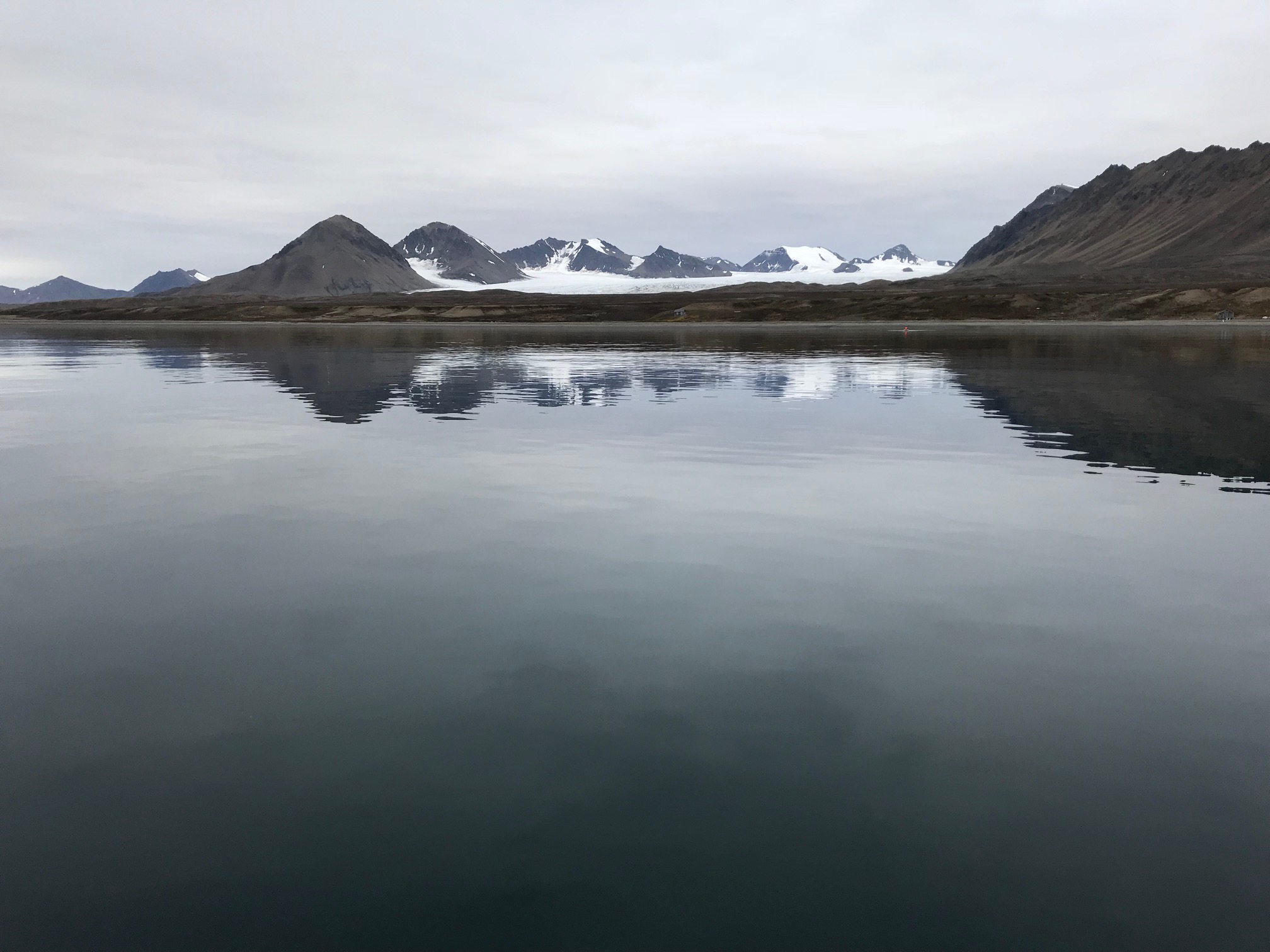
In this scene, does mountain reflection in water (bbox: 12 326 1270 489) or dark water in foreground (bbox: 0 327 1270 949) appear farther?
mountain reflection in water (bbox: 12 326 1270 489)

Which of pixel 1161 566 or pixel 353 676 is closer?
pixel 353 676

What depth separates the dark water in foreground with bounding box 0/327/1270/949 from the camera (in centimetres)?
652

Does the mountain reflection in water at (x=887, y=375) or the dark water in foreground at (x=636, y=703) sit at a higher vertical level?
the mountain reflection in water at (x=887, y=375)

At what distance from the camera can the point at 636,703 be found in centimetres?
940

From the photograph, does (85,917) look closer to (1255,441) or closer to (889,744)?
(889,744)

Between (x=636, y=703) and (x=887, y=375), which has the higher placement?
(x=887, y=375)

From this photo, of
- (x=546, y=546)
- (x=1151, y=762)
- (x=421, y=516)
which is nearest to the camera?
(x=1151, y=762)

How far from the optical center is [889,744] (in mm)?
8609

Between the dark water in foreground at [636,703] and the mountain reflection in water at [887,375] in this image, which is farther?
the mountain reflection in water at [887,375]

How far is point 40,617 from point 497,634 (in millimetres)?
6195

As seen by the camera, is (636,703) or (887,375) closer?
(636,703)

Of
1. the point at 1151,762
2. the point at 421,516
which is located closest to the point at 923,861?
the point at 1151,762

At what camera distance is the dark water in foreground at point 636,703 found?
257 inches

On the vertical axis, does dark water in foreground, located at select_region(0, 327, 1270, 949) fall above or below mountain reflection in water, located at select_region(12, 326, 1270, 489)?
below
